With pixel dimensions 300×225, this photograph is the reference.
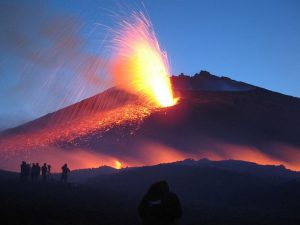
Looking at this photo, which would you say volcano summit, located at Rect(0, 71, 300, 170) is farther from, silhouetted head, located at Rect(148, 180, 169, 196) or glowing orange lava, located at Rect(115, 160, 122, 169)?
silhouetted head, located at Rect(148, 180, 169, 196)

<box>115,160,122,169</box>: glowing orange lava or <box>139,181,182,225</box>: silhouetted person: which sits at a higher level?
<box>115,160,122,169</box>: glowing orange lava

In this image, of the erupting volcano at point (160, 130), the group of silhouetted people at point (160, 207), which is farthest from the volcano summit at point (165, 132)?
the group of silhouetted people at point (160, 207)

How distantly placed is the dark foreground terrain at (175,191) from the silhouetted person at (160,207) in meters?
9.38

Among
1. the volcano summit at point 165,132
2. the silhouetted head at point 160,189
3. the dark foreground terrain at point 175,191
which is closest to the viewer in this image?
the silhouetted head at point 160,189

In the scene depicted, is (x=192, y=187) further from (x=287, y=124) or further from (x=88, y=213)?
(x=287, y=124)

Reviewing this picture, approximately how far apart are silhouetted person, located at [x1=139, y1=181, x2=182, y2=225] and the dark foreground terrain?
9384mm

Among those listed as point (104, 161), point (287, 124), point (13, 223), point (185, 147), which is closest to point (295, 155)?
point (287, 124)

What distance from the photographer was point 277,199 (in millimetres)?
37562

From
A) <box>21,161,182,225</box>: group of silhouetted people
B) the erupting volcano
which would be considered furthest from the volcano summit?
<box>21,161,182,225</box>: group of silhouetted people

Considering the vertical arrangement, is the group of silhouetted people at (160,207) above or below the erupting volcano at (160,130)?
below

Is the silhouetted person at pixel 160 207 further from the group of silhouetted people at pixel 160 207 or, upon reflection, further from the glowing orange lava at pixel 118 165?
the glowing orange lava at pixel 118 165

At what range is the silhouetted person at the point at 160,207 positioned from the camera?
8938 mm

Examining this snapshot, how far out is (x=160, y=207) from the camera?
8.95 m

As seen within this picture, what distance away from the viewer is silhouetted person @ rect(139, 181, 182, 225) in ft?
29.3
